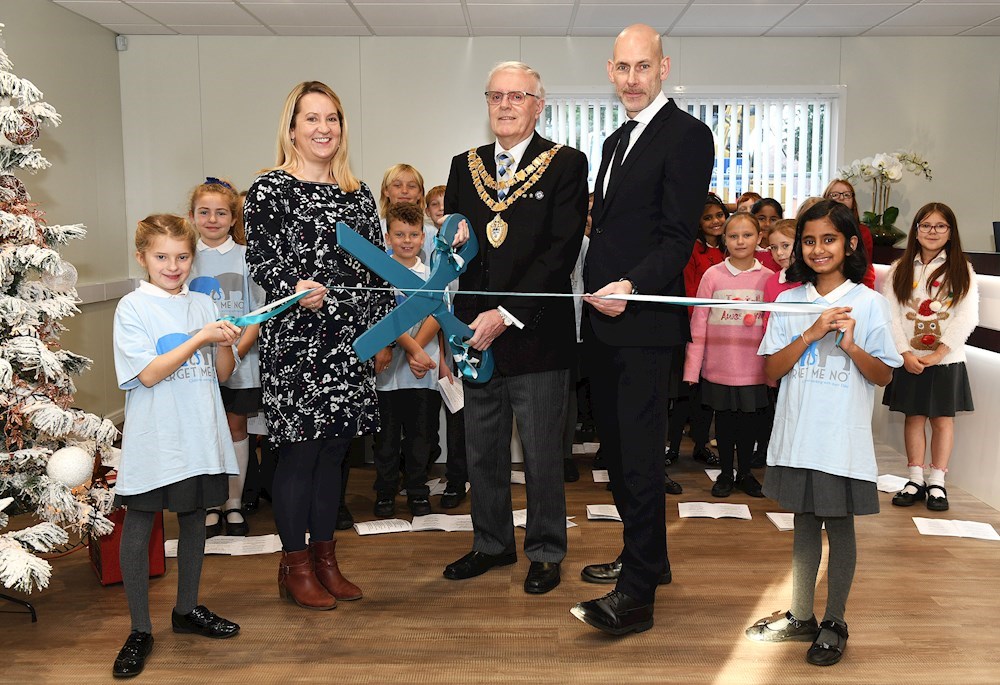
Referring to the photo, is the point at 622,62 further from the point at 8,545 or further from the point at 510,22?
the point at 510,22

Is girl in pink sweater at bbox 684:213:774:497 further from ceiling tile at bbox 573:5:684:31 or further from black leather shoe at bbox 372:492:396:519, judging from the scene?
ceiling tile at bbox 573:5:684:31

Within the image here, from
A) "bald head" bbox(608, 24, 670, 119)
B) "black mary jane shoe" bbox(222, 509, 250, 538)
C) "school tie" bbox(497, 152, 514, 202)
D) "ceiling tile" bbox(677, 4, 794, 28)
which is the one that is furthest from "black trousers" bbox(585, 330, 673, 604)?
"ceiling tile" bbox(677, 4, 794, 28)

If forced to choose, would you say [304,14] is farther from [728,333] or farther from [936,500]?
[936,500]

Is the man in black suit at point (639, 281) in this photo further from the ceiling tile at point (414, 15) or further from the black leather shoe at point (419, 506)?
the ceiling tile at point (414, 15)

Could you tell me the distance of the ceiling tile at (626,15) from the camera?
6.11 meters

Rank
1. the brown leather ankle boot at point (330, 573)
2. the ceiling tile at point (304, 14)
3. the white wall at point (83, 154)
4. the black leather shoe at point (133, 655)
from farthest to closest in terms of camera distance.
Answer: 1. the ceiling tile at point (304, 14)
2. the white wall at point (83, 154)
3. the brown leather ankle boot at point (330, 573)
4. the black leather shoe at point (133, 655)

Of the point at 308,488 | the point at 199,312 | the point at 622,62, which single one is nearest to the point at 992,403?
the point at 622,62

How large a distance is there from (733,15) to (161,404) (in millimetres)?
5287

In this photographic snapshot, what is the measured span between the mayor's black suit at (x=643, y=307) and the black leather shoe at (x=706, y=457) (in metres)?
2.23

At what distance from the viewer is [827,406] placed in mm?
2469

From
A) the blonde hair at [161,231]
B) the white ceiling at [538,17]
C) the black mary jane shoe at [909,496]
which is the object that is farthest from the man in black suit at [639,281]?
the white ceiling at [538,17]

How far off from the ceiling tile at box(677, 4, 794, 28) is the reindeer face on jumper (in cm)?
295

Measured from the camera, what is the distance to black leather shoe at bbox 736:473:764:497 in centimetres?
421

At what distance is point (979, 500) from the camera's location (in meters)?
4.15
